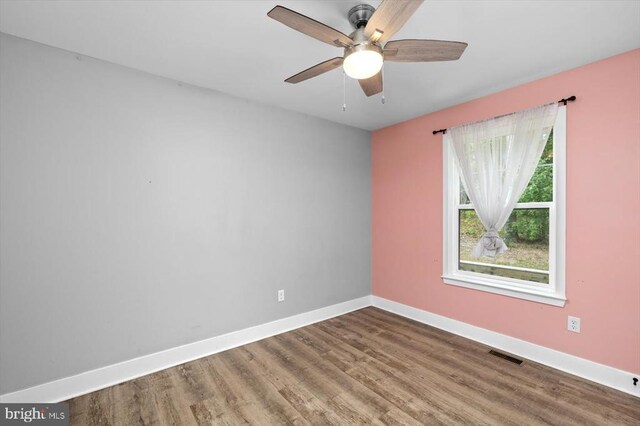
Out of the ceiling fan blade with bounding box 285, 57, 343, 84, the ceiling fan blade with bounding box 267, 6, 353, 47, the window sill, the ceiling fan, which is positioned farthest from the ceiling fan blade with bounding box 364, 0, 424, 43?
the window sill

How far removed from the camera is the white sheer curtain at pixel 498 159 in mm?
2572

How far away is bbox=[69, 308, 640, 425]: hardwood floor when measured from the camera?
1882 mm

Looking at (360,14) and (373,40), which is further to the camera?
(360,14)

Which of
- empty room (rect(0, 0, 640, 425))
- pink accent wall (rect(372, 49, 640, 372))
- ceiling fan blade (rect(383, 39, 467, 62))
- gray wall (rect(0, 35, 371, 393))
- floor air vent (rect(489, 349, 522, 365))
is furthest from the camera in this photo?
floor air vent (rect(489, 349, 522, 365))

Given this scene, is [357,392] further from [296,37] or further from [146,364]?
[296,37]

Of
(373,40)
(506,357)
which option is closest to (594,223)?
(506,357)

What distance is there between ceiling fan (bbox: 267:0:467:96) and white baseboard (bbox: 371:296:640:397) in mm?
2593

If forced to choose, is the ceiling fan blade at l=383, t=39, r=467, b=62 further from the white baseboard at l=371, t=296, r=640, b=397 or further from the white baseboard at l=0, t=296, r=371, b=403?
the white baseboard at l=0, t=296, r=371, b=403

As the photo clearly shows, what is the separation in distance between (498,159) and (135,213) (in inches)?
132

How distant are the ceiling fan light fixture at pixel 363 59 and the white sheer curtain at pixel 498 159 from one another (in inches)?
→ 72.4

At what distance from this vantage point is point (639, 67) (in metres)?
2.10

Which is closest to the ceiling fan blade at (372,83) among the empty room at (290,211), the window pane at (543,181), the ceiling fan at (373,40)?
the empty room at (290,211)

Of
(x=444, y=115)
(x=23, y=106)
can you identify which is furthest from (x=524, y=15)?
(x=23, y=106)

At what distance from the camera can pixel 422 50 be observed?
164 centimetres
